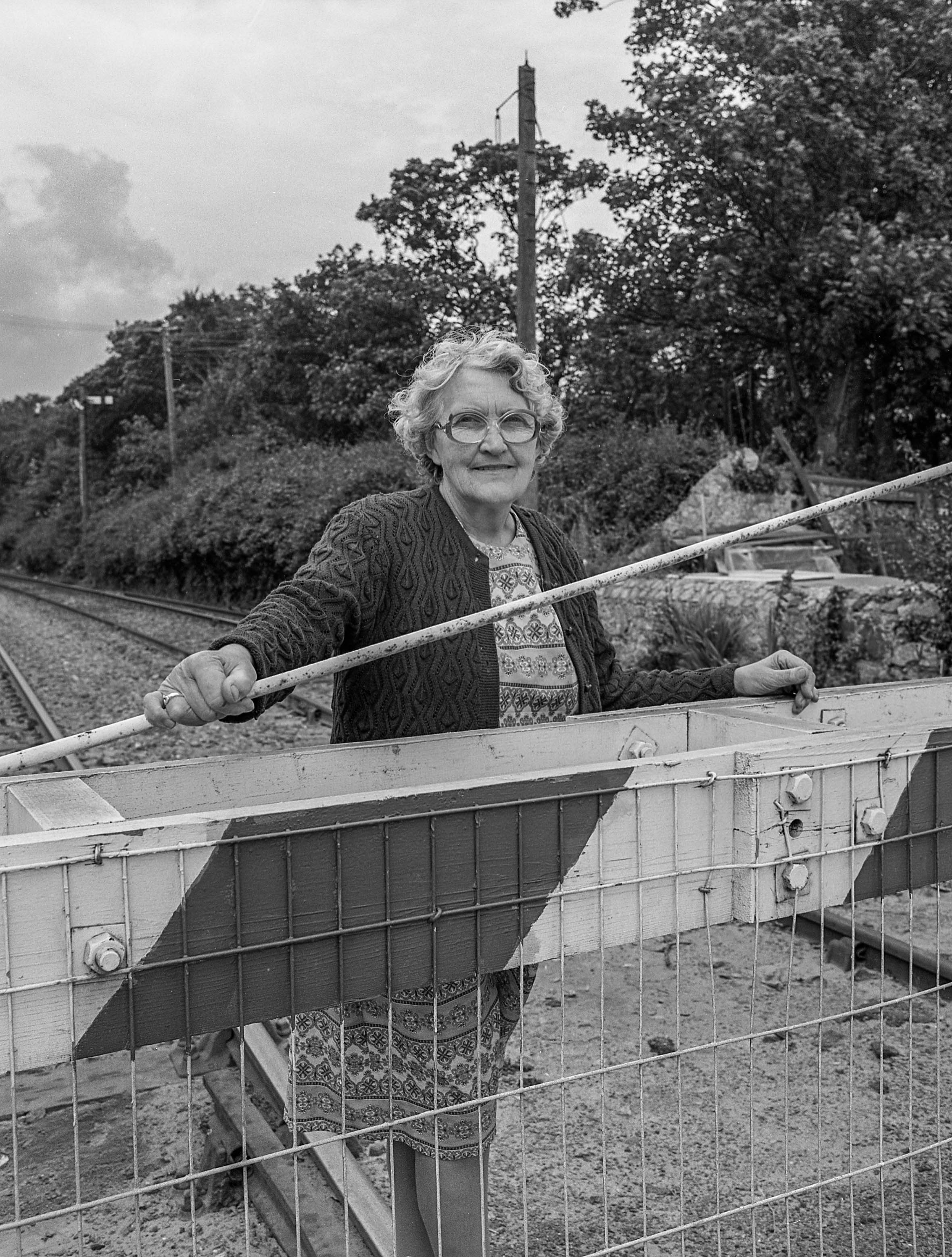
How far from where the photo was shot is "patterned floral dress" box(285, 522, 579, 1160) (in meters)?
1.96

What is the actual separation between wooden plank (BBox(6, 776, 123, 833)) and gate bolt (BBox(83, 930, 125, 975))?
5.1 inches

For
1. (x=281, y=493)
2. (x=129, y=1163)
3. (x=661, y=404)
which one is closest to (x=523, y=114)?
(x=661, y=404)

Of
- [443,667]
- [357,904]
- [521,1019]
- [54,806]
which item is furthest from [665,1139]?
[54,806]

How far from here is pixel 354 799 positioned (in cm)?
140

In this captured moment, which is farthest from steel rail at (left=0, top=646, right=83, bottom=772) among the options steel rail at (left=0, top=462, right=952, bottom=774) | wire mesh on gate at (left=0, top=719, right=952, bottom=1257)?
steel rail at (left=0, top=462, right=952, bottom=774)

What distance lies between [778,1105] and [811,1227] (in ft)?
1.76

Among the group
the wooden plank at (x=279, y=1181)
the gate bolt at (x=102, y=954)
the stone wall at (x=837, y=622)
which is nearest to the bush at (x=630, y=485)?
the stone wall at (x=837, y=622)

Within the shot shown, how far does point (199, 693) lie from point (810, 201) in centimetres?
1672

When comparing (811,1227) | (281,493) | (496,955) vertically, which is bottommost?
(811,1227)

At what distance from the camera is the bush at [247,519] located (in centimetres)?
2164

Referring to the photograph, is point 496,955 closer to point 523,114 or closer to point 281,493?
point 523,114

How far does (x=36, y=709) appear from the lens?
11.0 metres

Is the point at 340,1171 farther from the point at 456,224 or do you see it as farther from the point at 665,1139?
the point at 456,224

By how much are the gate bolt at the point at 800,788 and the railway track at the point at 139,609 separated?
7.48 metres
